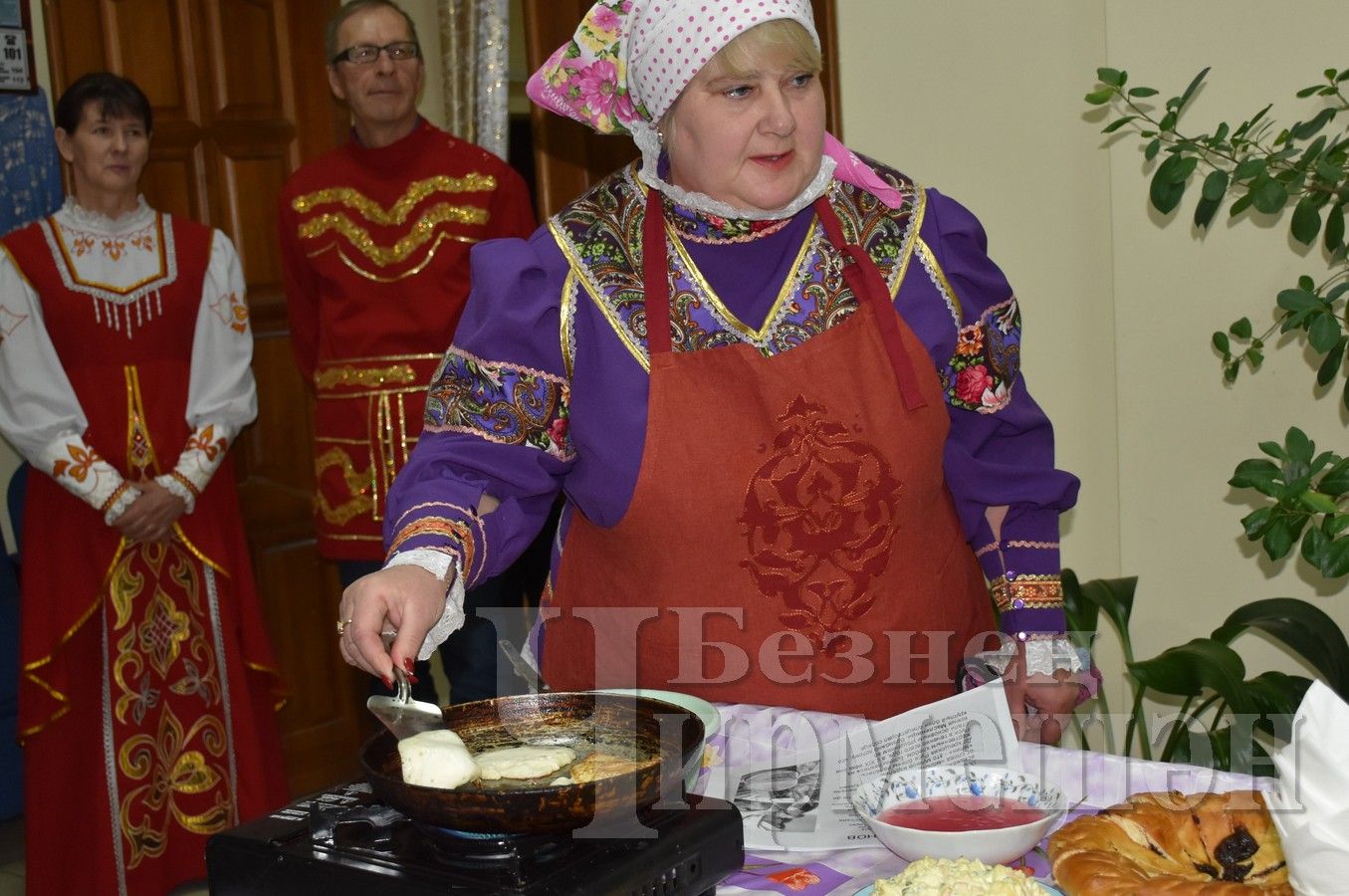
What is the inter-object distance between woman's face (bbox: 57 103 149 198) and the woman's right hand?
2253 mm

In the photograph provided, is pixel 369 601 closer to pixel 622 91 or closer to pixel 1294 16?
pixel 622 91

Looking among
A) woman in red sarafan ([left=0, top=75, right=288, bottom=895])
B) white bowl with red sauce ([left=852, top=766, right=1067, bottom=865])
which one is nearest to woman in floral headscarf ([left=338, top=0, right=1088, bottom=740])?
white bowl with red sauce ([left=852, top=766, right=1067, bottom=865])

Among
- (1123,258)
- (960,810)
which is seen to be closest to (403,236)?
(1123,258)

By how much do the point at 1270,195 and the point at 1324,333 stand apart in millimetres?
225

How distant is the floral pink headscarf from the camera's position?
5.13ft

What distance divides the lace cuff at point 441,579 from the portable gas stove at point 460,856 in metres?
0.28

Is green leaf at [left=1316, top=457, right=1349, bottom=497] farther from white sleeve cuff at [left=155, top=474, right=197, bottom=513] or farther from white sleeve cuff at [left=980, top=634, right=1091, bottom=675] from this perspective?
white sleeve cuff at [left=155, top=474, right=197, bottom=513]

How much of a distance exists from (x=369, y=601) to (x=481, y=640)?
6.93 feet

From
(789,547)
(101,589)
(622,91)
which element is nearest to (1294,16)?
(622,91)

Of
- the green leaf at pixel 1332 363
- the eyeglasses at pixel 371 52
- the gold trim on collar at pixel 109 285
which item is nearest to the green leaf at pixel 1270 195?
the green leaf at pixel 1332 363

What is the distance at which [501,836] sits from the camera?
1.00 m

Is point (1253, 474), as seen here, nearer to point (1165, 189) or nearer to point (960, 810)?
point (1165, 189)

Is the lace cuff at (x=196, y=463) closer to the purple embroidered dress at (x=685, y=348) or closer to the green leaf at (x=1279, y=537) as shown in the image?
the purple embroidered dress at (x=685, y=348)

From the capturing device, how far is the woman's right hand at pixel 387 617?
126 centimetres
